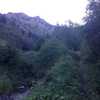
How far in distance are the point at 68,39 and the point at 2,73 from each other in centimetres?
940

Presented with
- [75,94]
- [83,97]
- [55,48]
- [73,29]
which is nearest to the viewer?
[83,97]

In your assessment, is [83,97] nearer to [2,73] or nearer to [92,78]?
[92,78]

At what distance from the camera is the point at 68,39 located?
3531 cm

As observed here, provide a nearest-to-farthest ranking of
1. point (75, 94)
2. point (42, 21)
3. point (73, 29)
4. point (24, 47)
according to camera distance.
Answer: point (75, 94)
point (73, 29)
point (24, 47)
point (42, 21)

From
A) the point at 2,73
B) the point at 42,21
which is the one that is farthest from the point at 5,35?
the point at 42,21

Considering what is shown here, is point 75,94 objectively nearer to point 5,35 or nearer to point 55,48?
point 55,48

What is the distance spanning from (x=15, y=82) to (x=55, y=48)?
5446 mm

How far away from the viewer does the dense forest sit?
1731 cm

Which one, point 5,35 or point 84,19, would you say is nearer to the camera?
point 84,19

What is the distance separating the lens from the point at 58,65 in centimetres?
2291

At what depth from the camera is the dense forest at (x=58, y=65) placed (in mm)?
17312

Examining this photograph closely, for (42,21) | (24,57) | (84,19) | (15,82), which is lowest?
(15,82)

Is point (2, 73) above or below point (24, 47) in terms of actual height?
below

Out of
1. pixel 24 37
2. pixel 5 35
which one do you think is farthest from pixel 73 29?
pixel 24 37
